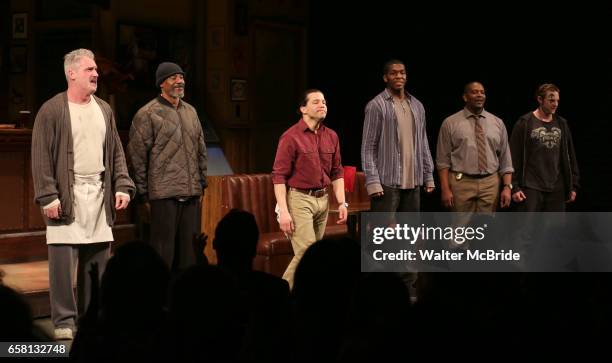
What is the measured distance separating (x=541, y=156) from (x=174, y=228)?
9.54ft

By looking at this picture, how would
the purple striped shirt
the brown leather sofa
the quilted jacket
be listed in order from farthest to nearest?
the brown leather sofa < the purple striped shirt < the quilted jacket

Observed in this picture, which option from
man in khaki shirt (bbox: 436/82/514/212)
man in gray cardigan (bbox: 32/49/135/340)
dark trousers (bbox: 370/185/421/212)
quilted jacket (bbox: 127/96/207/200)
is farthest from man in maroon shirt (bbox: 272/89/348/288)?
man in khaki shirt (bbox: 436/82/514/212)

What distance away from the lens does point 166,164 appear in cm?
548

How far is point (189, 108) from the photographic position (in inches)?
223

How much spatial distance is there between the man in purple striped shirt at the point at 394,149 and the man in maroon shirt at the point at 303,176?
45 centimetres

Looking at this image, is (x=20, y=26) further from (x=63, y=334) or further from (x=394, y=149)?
(x=63, y=334)

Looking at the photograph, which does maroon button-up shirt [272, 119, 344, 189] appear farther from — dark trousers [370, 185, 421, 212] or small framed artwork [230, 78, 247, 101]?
small framed artwork [230, 78, 247, 101]

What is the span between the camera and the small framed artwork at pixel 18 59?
1041 cm

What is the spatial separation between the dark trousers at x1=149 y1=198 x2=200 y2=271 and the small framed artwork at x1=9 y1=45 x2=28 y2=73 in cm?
548

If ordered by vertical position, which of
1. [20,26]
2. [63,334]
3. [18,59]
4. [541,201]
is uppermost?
[20,26]

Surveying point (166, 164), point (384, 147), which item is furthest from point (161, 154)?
point (384, 147)

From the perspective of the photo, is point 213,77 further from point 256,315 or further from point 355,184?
point 256,315

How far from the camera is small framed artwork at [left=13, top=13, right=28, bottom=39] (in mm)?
10375

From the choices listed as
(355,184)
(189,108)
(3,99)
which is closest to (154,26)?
(3,99)
